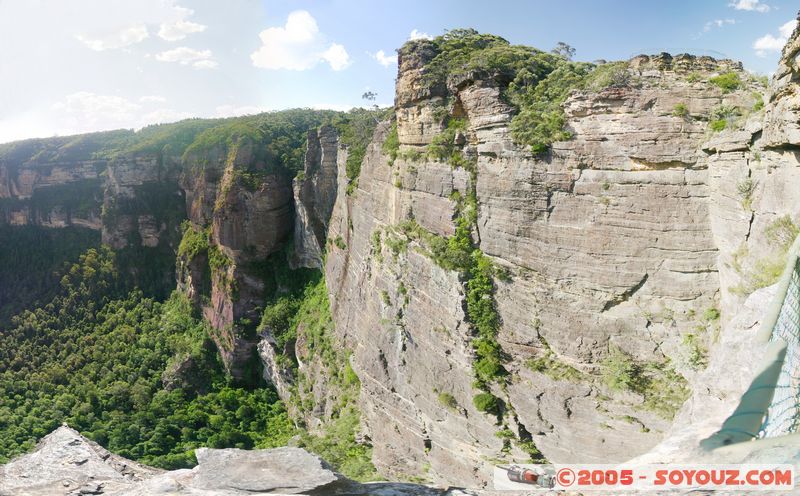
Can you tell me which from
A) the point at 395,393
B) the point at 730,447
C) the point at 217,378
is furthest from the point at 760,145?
the point at 217,378

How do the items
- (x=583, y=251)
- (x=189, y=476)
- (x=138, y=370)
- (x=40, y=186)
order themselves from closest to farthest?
(x=189, y=476), (x=583, y=251), (x=138, y=370), (x=40, y=186)

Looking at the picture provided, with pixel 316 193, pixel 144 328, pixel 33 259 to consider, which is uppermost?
pixel 316 193

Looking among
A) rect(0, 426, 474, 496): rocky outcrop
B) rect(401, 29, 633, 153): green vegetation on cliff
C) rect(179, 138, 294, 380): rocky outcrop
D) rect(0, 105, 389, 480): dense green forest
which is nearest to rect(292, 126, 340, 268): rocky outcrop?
rect(0, 105, 389, 480): dense green forest

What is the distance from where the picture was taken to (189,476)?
160 inches

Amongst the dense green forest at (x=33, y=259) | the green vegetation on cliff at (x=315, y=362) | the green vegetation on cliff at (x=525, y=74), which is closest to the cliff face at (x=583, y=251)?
the green vegetation on cliff at (x=525, y=74)

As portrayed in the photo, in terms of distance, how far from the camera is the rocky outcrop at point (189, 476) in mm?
3797

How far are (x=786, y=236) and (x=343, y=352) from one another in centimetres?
2242

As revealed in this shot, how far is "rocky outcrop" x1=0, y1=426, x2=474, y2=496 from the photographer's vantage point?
3797 mm

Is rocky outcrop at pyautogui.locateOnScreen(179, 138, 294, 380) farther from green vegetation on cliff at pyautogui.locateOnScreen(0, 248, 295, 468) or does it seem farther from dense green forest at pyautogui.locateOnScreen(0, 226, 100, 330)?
dense green forest at pyautogui.locateOnScreen(0, 226, 100, 330)

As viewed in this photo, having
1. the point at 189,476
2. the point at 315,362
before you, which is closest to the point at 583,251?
the point at 189,476

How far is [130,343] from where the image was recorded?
143ft

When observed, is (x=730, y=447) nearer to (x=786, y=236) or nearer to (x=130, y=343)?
(x=786, y=236)

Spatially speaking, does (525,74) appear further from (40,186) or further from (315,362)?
(40,186)

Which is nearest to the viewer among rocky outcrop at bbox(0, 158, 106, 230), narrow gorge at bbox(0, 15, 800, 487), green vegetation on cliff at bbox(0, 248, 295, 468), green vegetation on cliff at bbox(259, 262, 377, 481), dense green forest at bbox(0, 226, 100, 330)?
narrow gorge at bbox(0, 15, 800, 487)
